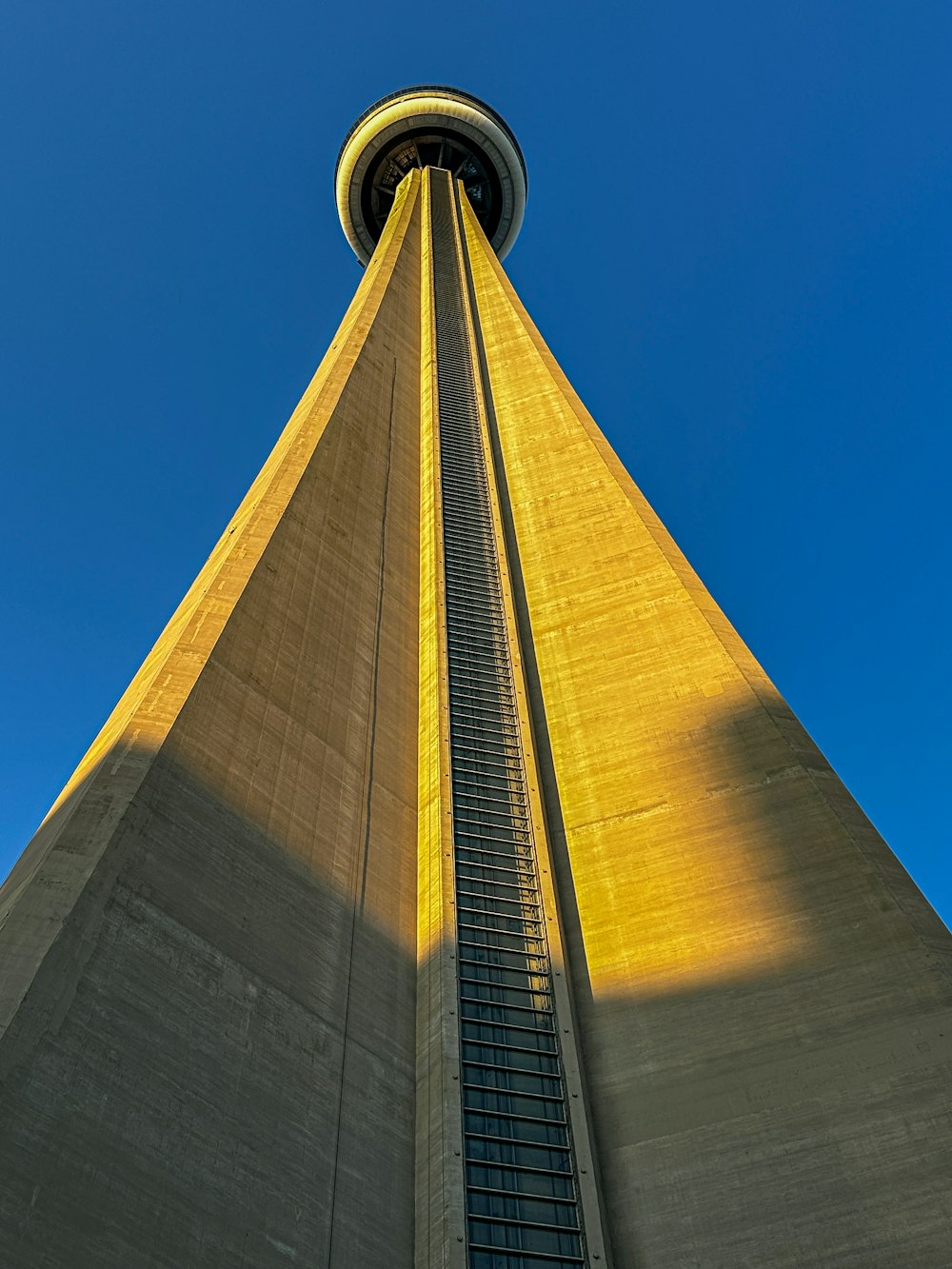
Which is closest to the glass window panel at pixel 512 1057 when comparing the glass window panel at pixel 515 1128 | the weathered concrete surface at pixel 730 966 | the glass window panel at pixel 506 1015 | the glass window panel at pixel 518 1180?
the glass window panel at pixel 506 1015

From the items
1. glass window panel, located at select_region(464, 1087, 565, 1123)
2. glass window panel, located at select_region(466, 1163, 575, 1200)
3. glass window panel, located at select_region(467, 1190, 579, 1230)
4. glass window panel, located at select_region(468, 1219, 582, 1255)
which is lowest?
glass window panel, located at select_region(468, 1219, 582, 1255)

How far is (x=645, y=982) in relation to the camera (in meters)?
10.6

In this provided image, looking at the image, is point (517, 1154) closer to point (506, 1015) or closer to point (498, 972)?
point (506, 1015)

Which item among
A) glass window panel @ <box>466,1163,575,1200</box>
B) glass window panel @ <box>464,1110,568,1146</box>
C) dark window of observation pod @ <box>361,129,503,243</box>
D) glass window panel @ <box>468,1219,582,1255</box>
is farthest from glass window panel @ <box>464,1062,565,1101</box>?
dark window of observation pod @ <box>361,129,503,243</box>

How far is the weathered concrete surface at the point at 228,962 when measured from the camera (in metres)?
6.89

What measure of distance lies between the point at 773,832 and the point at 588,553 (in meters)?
7.22

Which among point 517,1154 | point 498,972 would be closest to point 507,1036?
point 498,972

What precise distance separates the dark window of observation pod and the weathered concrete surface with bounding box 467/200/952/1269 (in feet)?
113

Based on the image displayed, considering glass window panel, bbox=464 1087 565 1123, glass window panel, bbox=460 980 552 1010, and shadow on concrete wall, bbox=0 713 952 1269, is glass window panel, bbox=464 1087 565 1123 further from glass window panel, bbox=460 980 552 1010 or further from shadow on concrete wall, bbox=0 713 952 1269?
glass window panel, bbox=460 980 552 1010

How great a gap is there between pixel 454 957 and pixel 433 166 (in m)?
40.7

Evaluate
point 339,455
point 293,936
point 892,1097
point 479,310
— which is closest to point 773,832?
point 892,1097

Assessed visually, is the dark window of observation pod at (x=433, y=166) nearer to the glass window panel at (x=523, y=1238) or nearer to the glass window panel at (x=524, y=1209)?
the glass window panel at (x=524, y=1209)

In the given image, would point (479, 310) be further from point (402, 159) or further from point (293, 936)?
point (293, 936)

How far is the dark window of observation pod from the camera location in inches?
1784
